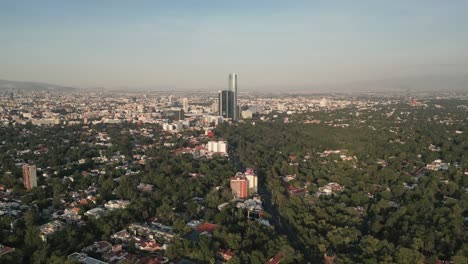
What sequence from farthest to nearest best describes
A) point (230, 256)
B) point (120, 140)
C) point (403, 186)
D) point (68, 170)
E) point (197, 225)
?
1. point (120, 140)
2. point (68, 170)
3. point (403, 186)
4. point (197, 225)
5. point (230, 256)

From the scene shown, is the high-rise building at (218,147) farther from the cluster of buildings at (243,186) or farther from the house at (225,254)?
the house at (225,254)

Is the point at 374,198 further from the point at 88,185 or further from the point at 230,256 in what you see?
the point at 88,185

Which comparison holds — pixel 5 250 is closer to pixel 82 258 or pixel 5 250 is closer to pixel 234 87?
pixel 82 258

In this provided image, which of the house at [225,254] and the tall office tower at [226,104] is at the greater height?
the tall office tower at [226,104]

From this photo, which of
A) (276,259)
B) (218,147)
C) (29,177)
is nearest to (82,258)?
(276,259)

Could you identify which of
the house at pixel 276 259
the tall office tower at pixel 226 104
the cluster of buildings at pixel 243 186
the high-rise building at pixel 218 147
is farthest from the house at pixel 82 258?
the tall office tower at pixel 226 104

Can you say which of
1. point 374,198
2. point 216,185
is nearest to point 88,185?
point 216,185

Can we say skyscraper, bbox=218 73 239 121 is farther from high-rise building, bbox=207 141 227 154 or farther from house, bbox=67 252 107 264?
house, bbox=67 252 107 264
